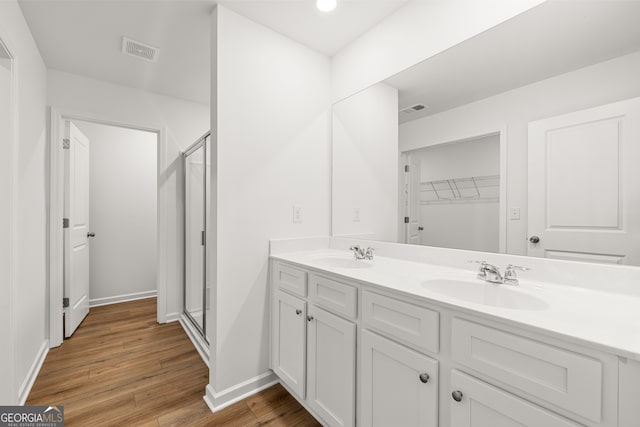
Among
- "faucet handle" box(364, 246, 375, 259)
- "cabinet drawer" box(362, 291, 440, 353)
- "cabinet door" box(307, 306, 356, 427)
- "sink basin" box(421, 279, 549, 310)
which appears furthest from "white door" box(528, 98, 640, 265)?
"cabinet door" box(307, 306, 356, 427)

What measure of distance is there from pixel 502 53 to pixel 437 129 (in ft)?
1.44

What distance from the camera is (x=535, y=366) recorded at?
0.73 metres

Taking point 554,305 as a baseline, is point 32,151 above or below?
above

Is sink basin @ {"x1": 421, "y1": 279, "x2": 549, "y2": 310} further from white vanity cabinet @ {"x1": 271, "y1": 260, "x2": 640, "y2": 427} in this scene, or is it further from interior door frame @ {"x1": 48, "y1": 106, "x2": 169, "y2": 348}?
interior door frame @ {"x1": 48, "y1": 106, "x2": 169, "y2": 348}

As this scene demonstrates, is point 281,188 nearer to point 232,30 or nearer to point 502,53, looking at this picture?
point 232,30


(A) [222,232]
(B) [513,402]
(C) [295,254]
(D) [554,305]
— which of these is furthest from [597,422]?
(A) [222,232]

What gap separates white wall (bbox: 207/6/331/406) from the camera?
166cm

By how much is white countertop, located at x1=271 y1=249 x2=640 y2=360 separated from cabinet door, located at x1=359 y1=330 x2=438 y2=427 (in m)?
0.23

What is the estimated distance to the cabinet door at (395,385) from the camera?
3.12 feet

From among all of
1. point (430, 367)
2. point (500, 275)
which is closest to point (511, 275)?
point (500, 275)

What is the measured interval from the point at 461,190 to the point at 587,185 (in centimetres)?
49

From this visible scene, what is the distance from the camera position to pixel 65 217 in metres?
2.50

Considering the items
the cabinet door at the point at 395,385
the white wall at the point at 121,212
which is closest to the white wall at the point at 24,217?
the white wall at the point at 121,212

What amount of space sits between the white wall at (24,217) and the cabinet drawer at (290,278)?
1383 mm
